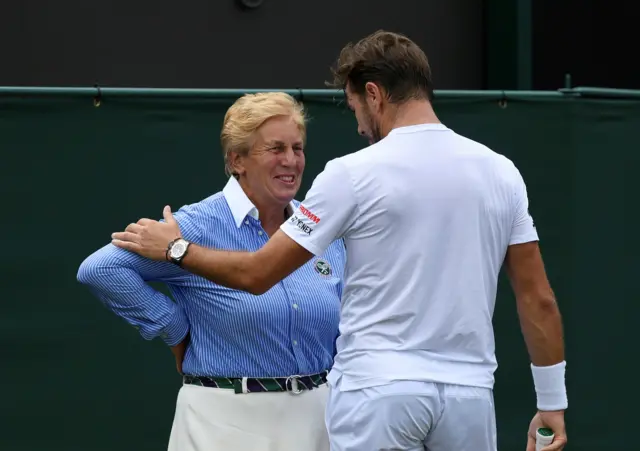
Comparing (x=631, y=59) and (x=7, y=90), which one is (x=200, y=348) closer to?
(x=7, y=90)

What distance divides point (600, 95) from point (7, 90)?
8.64 feet

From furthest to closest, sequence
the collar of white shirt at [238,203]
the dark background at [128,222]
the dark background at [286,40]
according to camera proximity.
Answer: the dark background at [286,40] < the dark background at [128,222] < the collar of white shirt at [238,203]

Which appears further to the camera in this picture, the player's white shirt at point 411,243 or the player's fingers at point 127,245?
the player's fingers at point 127,245

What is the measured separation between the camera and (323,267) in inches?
149

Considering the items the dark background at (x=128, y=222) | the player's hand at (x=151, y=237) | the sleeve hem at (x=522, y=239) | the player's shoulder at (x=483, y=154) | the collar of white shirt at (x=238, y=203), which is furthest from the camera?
the dark background at (x=128, y=222)

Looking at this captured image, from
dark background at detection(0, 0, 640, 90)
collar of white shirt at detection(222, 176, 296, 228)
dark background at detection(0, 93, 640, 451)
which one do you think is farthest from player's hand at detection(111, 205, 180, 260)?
dark background at detection(0, 0, 640, 90)

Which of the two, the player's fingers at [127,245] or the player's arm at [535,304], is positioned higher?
the player's fingers at [127,245]

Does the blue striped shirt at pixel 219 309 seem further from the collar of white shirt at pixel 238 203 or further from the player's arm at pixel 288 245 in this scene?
the player's arm at pixel 288 245

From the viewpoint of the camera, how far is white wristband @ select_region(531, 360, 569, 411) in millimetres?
3346

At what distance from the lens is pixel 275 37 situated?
670 cm

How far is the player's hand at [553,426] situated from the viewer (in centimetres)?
333

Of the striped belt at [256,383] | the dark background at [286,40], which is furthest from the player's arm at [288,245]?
the dark background at [286,40]

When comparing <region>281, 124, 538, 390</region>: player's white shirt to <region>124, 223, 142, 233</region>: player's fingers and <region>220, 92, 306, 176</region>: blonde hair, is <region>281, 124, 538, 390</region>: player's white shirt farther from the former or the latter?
<region>220, 92, 306, 176</region>: blonde hair

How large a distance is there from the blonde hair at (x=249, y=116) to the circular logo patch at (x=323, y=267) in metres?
0.40
